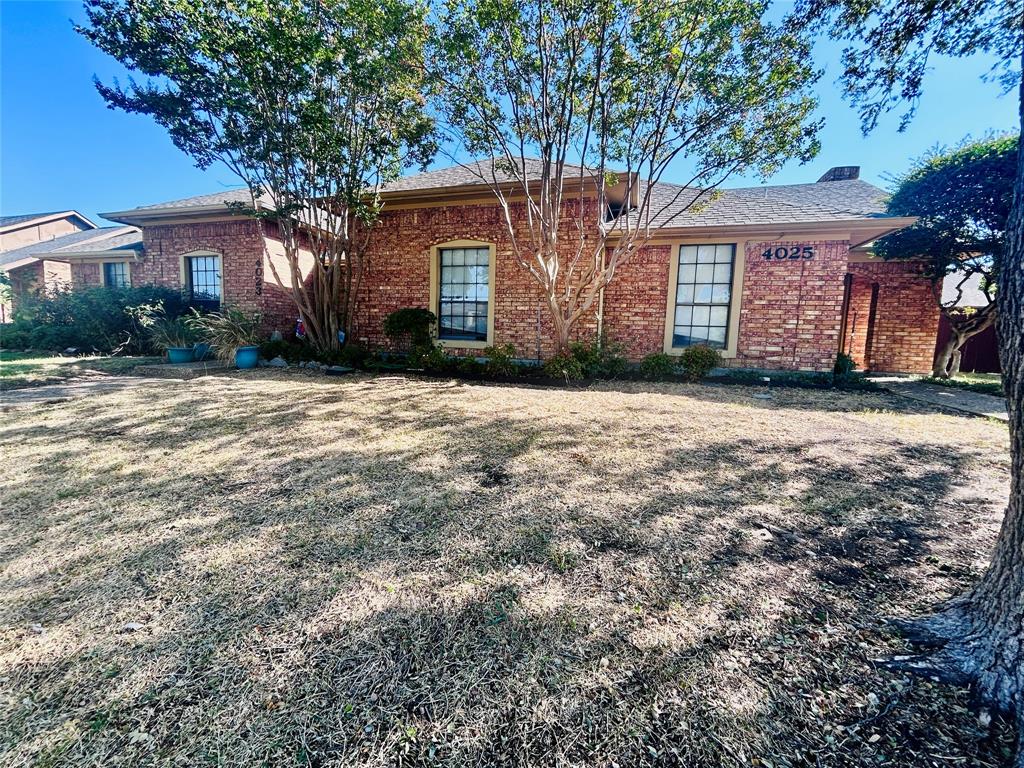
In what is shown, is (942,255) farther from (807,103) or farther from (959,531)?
(959,531)

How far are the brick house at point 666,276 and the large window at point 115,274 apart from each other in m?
2.37

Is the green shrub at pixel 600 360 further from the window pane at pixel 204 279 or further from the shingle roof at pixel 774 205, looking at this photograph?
the window pane at pixel 204 279

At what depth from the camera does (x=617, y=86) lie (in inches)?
231

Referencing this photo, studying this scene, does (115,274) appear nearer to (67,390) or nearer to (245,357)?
(245,357)

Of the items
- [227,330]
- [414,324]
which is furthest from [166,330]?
[414,324]

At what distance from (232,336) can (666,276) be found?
30.1 feet

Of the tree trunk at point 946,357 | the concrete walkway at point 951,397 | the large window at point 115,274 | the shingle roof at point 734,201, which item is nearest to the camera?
the concrete walkway at point 951,397


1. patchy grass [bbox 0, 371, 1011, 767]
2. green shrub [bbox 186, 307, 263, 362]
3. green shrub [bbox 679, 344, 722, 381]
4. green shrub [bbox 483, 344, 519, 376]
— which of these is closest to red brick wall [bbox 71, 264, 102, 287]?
green shrub [bbox 186, 307, 263, 362]

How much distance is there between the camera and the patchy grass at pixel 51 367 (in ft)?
19.7

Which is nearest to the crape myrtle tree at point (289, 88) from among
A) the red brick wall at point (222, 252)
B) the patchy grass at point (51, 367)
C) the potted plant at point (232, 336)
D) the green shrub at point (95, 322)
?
the potted plant at point (232, 336)

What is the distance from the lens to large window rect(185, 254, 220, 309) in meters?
10.6

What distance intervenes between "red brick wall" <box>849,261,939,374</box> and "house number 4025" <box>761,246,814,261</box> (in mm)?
3288

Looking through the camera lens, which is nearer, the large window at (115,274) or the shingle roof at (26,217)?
the large window at (115,274)

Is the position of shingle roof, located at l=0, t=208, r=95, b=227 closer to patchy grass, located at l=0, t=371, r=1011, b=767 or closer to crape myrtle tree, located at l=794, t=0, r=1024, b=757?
patchy grass, located at l=0, t=371, r=1011, b=767
